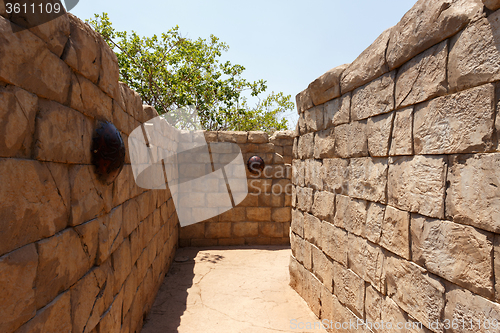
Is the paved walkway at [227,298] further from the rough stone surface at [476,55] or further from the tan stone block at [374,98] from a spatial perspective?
the rough stone surface at [476,55]

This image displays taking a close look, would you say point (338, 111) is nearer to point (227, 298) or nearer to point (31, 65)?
point (31, 65)

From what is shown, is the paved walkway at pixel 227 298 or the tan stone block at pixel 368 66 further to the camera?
the paved walkway at pixel 227 298

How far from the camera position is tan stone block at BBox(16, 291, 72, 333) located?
4.17 ft

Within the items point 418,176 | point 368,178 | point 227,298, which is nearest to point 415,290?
point 418,176

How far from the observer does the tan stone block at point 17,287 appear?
1.11 meters

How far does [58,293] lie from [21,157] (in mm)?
704

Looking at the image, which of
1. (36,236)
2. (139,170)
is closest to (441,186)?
(36,236)

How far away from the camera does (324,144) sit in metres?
3.60

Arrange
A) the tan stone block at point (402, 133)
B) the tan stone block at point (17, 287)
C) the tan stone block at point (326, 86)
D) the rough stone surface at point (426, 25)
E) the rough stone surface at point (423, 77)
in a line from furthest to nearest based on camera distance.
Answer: the tan stone block at point (326, 86) → the tan stone block at point (402, 133) → the rough stone surface at point (423, 77) → the rough stone surface at point (426, 25) → the tan stone block at point (17, 287)

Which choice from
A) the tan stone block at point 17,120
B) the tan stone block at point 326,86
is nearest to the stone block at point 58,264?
the tan stone block at point 17,120

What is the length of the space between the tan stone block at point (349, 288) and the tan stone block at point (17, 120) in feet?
8.70

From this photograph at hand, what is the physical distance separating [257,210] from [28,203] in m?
6.00

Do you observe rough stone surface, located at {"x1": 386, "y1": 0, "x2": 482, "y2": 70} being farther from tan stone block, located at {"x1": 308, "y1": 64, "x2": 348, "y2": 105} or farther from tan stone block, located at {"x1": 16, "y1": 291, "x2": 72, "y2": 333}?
tan stone block, located at {"x1": 16, "y1": 291, "x2": 72, "y2": 333}

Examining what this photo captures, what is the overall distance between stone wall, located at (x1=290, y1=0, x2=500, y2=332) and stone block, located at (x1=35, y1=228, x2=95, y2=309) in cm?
206
